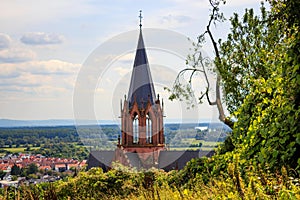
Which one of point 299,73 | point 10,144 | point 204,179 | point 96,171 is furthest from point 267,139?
point 10,144

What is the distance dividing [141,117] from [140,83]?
2.94 meters

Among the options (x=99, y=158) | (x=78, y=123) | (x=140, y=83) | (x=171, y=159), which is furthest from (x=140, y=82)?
(x=78, y=123)

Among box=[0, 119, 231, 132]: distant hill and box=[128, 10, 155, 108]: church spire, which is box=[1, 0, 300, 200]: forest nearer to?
box=[0, 119, 231, 132]: distant hill

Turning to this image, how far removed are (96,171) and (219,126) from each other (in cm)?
410

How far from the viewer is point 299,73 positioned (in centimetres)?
554

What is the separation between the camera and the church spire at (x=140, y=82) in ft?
133

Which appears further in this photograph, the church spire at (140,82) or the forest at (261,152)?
the church spire at (140,82)

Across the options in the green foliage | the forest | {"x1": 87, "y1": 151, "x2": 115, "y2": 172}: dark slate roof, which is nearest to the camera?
the forest

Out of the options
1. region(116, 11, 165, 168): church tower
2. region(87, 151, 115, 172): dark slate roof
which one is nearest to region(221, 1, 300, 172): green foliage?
region(116, 11, 165, 168): church tower

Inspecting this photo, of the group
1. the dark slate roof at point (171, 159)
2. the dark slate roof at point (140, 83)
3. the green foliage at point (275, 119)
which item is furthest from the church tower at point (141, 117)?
the green foliage at point (275, 119)

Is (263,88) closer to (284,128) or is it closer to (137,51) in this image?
(284,128)

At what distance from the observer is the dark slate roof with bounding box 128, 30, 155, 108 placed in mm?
40438

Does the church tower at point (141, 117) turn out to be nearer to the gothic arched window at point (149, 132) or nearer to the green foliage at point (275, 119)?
the gothic arched window at point (149, 132)

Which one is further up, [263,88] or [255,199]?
[263,88]
